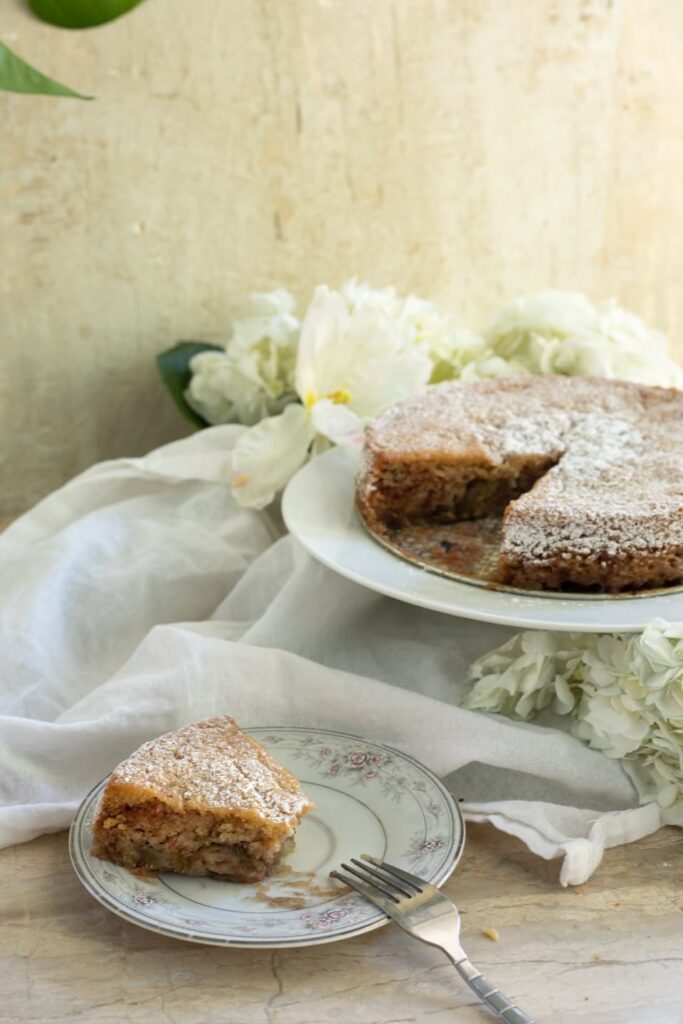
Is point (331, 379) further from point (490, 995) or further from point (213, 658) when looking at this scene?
point (490, 995)

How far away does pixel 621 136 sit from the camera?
2.24 metres

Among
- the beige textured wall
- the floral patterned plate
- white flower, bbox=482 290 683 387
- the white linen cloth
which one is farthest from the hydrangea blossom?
the beige textured wall

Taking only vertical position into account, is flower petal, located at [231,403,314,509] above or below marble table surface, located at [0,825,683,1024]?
above

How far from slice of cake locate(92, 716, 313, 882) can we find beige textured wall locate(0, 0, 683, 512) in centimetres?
111

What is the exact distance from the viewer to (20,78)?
5.90 ft

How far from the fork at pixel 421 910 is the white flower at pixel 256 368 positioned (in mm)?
975

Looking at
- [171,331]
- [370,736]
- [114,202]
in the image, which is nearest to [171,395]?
[171,331]

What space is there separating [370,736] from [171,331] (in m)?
1.03

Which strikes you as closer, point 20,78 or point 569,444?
point 569,444

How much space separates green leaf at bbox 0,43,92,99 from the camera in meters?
1.79

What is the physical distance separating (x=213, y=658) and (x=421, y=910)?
0.42m

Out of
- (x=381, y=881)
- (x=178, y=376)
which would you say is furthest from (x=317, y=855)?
(x=178, y=376)

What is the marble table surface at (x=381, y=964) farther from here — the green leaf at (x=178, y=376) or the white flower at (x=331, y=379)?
the green leaf at (x=178, y=376)

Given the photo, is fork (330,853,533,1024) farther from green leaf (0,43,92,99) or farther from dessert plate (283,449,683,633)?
green leaf (0,43,92,99)
